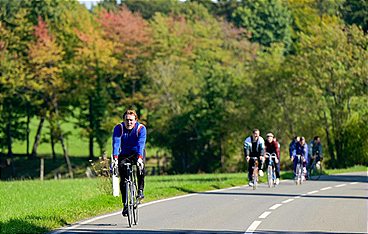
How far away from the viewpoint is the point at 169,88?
206 feet

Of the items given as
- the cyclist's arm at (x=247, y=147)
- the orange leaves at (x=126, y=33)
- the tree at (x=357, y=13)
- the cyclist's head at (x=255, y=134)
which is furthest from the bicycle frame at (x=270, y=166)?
the tree at (x=357, y=13)

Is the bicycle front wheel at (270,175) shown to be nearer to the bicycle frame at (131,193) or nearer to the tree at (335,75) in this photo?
→ the bicycle frame at (131,193)

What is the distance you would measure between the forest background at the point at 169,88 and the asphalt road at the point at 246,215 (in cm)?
3141

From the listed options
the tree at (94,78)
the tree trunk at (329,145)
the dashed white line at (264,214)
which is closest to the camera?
the dashed white line at (264,214)

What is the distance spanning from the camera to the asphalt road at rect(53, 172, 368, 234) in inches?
556

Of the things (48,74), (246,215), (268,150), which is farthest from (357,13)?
(246,215)

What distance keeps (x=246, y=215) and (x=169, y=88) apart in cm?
4617

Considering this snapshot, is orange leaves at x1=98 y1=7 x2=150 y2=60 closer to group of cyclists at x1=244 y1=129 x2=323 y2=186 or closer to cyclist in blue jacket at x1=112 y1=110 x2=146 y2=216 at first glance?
group of cyclists at x1=244 y1=129 x2=323 y2=186

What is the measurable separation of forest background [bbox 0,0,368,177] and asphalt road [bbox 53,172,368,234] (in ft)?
103

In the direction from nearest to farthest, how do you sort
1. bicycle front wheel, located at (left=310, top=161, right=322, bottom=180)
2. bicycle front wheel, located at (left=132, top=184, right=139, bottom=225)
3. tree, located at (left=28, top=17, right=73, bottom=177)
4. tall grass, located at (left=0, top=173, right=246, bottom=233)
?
tall grass, located at (left=0, top=173, right=246, bottom=233), bicycle front wheel, located at (left=132, top=184, right=139, bottom=225), bicycle front wheel, located at (left=310, top=161, right=322, bottom=180), tree, located at (left=28, top=17, right=73, bottom=177)

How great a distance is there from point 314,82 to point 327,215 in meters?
38.9

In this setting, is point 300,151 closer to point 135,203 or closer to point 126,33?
point 135,203

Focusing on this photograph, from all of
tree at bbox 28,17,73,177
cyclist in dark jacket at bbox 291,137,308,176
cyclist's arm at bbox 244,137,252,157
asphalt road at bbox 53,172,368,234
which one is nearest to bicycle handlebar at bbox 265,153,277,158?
cyclist's arm at bbox 244,137,252,157

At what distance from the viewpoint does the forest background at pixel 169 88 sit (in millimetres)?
55375
